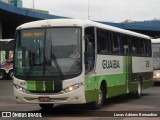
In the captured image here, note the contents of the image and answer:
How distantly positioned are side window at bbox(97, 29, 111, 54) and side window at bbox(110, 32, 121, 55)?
509 mm

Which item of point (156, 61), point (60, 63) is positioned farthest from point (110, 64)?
point (156, 61)

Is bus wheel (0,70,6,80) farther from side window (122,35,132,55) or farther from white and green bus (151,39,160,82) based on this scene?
side window (122,35,132,55)

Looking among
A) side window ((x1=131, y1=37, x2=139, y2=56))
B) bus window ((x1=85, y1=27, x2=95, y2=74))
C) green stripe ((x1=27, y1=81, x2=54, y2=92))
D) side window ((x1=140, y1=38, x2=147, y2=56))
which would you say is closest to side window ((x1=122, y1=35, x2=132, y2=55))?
side window ((x1=131, y1=37, x2=139, y2=56))

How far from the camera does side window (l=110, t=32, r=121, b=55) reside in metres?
17.2

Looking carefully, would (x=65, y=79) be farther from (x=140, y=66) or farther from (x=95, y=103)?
(x=140, y=66)

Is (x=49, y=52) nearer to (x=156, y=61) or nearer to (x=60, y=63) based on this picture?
(x=60, y=63)

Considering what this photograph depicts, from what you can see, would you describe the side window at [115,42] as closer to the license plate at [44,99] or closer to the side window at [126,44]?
the side window at [126,44]

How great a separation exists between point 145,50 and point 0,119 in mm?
11070

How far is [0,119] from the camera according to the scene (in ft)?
42.2

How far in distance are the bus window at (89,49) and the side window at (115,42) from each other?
2231mm

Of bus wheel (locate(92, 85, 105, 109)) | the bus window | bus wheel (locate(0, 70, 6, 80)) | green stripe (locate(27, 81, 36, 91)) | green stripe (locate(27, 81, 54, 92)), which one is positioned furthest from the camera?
bus wheel (locate(0, 70, 6, 80))

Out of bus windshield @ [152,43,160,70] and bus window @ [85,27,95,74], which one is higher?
bus window @ [85,27,95,74]

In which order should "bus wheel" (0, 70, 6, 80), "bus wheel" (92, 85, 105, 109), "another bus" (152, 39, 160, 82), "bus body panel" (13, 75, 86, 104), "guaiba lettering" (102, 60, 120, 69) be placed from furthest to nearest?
"bus wheel" (0, 70, 6, 80) → "another bus" (152, 39, 160, 82) → "guaiba lettering" (102, 60, 120, 69) → "bus wheel" (92, 85, 105, 109) → "bus body panel" (13, 75, 86, 104)

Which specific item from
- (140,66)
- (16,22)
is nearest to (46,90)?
(140,66)
